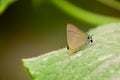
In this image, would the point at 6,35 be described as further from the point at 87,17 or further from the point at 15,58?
the point at 87,17

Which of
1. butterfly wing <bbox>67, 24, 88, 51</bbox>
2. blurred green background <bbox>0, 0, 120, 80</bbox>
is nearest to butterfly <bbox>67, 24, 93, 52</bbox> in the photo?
butterfly wing <bbox>67, 24, 88, 51</bbox>

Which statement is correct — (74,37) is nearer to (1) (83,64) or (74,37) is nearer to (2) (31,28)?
(1) (83,64)

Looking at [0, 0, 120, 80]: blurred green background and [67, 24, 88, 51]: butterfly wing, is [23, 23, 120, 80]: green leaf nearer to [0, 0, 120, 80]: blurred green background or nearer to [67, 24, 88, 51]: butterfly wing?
[67, 24, 88, 51]: butterfly wing

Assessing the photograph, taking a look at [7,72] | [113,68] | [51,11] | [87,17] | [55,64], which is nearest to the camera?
[113,68]

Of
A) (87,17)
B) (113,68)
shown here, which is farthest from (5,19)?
(113,68)

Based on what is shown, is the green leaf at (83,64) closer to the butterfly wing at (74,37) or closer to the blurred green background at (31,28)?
the butterfly wing at (74,37)

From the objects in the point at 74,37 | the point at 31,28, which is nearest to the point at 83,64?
the point at 74,37
